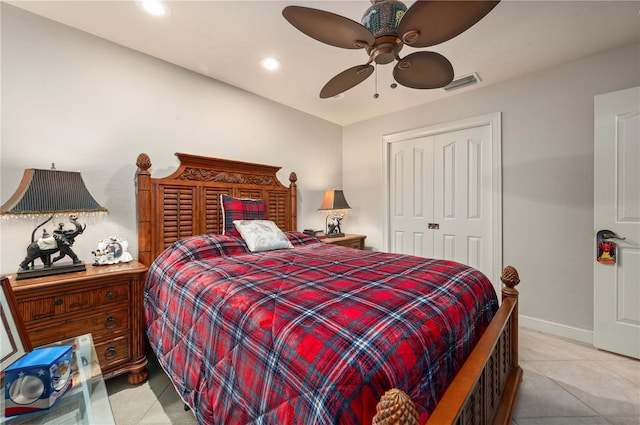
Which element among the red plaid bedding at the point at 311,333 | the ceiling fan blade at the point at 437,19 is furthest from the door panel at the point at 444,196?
the ceiling fan blade at the point at 437,19

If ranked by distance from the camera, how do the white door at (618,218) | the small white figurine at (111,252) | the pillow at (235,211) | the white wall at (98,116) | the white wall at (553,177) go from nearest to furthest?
the white wall at (98,116) < the small white figurine at (111,252) < the white door at (618,218) < the white wall at (553,177) < the pillow at (235,211)

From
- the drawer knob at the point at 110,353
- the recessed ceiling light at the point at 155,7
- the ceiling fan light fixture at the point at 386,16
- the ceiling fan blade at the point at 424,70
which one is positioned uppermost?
the recessed ceiling light at the point at 155,7

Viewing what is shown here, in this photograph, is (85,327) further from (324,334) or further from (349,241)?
(349,241)

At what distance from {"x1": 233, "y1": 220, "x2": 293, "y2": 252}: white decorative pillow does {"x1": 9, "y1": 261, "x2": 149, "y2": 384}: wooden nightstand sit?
77 centimetres

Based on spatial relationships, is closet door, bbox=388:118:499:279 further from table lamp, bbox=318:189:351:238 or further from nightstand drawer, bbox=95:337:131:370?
nightstand drawer, bbox=95:337:131:370

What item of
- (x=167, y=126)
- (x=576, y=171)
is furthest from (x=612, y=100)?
(x=167, y=126)

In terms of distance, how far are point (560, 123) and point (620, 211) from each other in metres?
0.92

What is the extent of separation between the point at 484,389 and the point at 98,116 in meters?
2.99

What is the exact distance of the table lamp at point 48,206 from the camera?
157 cm

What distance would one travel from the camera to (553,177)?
256 cm

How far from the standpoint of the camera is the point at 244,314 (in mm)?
1092

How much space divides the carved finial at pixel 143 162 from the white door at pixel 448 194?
2887mm

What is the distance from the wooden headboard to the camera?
2.17 meters

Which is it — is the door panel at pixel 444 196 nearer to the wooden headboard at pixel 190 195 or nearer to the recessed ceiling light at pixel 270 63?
the wooden headboard at pixel 190 195
